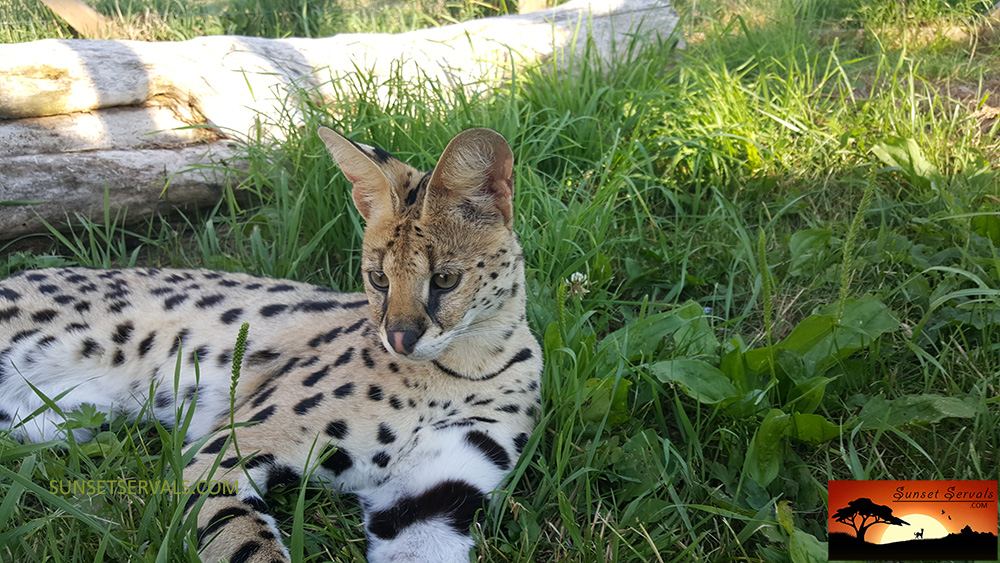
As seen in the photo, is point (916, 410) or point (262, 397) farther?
point (262, 397)

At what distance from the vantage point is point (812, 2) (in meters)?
5.74

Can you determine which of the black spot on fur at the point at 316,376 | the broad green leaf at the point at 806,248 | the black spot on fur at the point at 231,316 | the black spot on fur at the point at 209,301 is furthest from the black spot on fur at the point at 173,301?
the broad green leaf at the point at 806,248

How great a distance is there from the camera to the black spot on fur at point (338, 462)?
2275 millimetres

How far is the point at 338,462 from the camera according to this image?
7.48ft

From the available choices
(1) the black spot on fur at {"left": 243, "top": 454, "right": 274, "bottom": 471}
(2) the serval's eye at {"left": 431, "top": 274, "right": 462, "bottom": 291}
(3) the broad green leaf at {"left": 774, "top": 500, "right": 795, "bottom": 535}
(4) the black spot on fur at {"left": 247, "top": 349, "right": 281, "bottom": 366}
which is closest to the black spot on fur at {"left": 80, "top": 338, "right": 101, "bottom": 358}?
(4) the black spot on fur at {"left": 247, "top": 349, "right": 281, "bottom": 366}

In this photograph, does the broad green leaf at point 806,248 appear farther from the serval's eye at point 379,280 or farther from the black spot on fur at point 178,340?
the black spot on fur at point 178,340

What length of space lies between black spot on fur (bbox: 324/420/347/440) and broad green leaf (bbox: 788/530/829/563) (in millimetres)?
1387

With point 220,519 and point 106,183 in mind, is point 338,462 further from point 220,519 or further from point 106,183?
point 106,183

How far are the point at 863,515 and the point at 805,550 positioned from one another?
21 centimetres

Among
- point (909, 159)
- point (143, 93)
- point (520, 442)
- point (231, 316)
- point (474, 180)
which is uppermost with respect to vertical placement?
point (143, 93)

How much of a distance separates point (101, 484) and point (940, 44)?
19.4ft

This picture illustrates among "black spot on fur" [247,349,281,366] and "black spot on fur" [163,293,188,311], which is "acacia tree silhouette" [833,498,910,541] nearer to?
"black spot on fur" [247,349,281,366]

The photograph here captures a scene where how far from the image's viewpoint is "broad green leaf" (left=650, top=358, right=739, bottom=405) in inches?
91.2

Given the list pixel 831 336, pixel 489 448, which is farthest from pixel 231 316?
pixel 831 336
